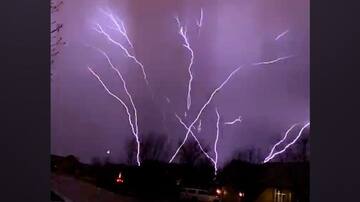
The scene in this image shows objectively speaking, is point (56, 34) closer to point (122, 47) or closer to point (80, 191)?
point (122, 47)

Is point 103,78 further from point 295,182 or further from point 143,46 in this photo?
point 295,182

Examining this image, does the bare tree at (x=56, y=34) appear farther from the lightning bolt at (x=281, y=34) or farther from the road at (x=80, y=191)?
the lightning bolt at (x=281, y=34)

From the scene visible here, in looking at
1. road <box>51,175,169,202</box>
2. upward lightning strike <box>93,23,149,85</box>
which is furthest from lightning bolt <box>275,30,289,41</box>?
road <box>51,175,169,202</box>

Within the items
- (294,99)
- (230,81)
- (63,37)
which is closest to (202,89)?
(230,81)

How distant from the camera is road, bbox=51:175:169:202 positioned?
7.37ft

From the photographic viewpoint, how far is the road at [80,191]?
7.37 feet

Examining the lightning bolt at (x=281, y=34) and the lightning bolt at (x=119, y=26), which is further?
the lightning bolt at (x=119, y=26)

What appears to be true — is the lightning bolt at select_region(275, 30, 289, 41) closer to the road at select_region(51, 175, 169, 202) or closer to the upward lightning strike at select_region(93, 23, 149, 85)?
the upward lightning strike at select_region(93, 23, 149, 85)

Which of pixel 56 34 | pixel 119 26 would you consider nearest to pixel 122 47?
pixel 119 26

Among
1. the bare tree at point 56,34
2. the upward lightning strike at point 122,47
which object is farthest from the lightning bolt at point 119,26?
the bare tree at point 56,34

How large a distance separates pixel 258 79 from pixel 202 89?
28 cm

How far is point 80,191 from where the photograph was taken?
2.27 metres

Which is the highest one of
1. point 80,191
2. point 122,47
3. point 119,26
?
point 119,26

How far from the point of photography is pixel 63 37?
7.54 feet
